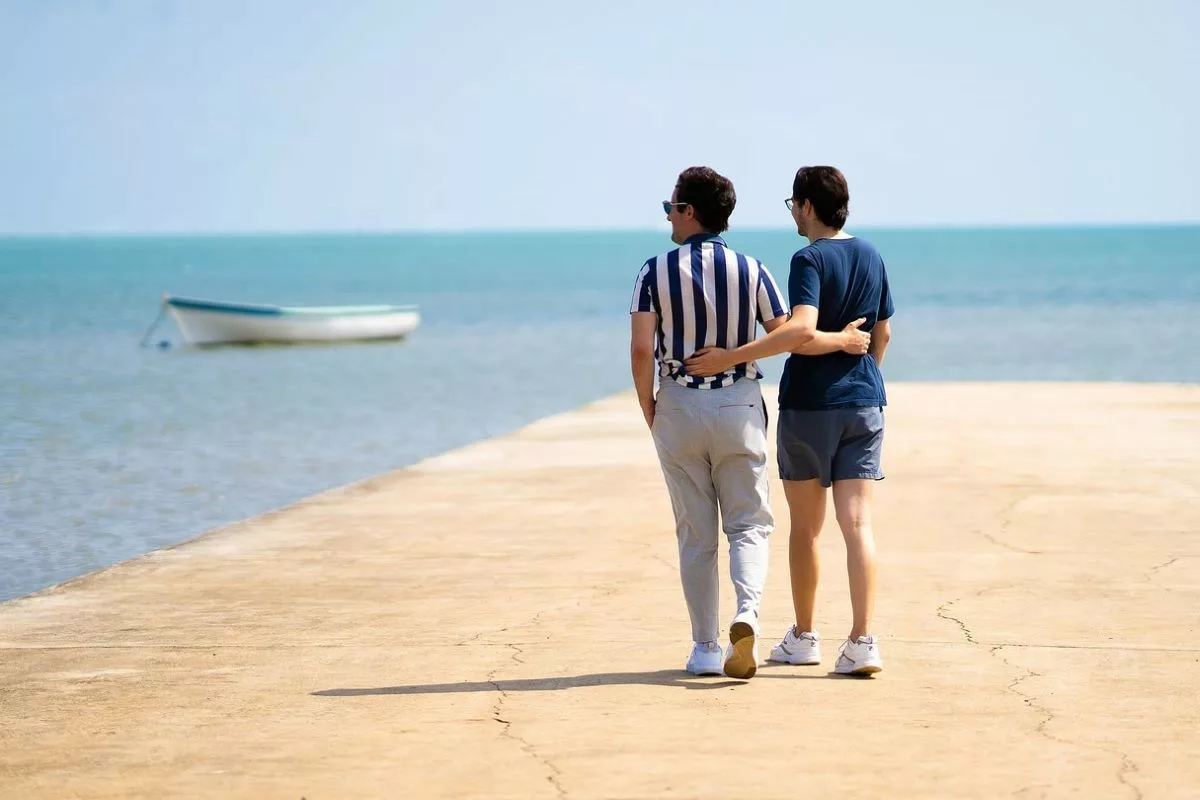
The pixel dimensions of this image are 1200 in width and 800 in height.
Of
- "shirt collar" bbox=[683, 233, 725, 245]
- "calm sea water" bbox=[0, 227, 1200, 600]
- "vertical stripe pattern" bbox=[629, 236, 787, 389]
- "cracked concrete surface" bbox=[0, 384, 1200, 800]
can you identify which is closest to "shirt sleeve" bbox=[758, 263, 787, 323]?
"vertical stripe pattern" bbox=[629, 236, 787, 389]

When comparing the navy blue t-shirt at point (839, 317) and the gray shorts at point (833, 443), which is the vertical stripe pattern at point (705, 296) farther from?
the gray shorts at point (833, 443)

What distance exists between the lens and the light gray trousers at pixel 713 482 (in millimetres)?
5926

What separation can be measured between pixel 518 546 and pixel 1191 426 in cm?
751

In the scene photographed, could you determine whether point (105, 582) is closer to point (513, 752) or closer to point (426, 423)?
point (513, 752)

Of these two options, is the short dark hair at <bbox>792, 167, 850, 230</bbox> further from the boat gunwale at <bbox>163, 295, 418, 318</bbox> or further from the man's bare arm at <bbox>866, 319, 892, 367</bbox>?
the boat gunwale at <bbox>163, 295, 418, 318</bbox>

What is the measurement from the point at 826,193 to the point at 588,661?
1.99 meters

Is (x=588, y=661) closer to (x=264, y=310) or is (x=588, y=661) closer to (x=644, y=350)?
(x=644, y=350)

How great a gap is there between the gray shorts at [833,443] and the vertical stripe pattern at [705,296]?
35cm

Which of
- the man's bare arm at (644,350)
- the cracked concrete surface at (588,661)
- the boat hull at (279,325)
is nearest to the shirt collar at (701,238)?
the man's bare arm at (644,350)

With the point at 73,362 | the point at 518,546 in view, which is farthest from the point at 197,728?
the point at 73,362

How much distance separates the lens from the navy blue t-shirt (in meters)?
5.91

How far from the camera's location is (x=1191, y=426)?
14391mm

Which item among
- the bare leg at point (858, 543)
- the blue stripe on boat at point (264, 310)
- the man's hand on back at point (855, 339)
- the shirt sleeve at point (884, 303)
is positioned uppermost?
the shirt sleeve at point (884, 303)

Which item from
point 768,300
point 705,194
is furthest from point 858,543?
point 705,194
